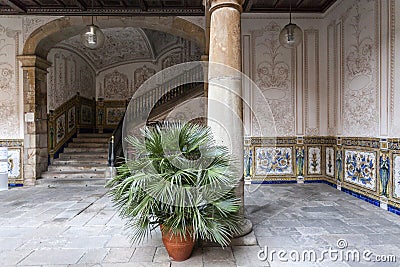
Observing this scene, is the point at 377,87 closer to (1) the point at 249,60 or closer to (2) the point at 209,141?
(1) the point at 249,60

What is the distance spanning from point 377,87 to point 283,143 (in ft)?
7.09

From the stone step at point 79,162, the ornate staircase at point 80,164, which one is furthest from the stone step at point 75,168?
Answer: the stone step at point 79,162

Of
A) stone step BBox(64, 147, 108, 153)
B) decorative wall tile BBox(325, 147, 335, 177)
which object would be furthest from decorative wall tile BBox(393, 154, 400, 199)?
stone step BBox(64, 147, 108, 153)

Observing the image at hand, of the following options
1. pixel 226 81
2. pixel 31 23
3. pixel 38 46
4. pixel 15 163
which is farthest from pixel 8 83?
pixel 226 81

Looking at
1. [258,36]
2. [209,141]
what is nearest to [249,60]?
[258,36]

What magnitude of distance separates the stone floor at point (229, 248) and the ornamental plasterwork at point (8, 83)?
1927 millimetres

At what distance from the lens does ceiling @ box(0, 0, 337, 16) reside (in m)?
5.72

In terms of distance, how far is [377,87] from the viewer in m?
4.35

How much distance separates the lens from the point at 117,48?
902 cm

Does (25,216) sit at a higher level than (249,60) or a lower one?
lower

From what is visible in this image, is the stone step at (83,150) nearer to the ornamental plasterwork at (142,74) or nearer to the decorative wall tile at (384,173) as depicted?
the ornamental plasterwork at (142,74)

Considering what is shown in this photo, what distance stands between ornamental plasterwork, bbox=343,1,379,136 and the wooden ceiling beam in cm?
622

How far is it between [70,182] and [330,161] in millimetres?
5322

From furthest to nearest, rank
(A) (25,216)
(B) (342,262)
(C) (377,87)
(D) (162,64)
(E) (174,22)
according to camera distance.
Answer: (D) (162,64) → (E) (174,22) → (C) (377,87) → (A) (25,216) → (B) (342,262)
